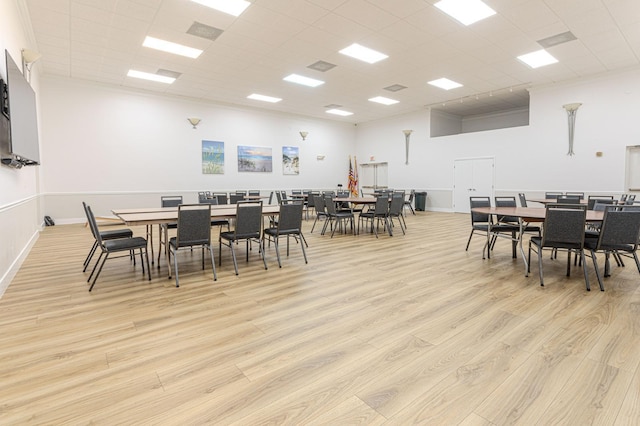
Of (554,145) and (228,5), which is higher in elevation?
(228,5)


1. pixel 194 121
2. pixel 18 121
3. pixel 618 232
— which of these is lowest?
pixel 618 232

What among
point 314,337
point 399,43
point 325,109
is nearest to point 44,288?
point 314,337

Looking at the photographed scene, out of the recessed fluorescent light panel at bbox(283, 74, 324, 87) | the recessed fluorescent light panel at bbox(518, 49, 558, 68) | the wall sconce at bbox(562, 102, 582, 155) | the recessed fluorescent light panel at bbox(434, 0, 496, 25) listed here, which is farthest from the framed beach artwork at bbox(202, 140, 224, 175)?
the wall sconce at bbox(562, 102, 582, 155)

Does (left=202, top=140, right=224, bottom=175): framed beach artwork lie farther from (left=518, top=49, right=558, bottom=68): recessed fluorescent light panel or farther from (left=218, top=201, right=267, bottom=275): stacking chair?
(left=518, top=49, right=558, bottom=68): recessed fluorescent light panel

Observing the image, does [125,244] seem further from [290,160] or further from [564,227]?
[290,160]

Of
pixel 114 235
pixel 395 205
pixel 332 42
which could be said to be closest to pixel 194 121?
pixel 332 42

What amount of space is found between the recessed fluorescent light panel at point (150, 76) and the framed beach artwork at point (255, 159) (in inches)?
127

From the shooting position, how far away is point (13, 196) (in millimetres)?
4391

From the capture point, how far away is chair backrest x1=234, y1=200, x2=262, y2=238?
3.98 metres

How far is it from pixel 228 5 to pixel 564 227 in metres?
5.29

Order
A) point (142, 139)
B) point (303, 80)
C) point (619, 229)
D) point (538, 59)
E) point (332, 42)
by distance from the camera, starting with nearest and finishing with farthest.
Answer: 1. point (619, 229)
2. point (332, 42)
3. point (538, 59)
4. point (303, 80)
5. point (142, 139)

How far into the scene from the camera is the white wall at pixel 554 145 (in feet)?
26.5

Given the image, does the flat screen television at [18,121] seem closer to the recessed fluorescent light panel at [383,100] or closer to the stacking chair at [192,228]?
the stacking chair at [192,228]

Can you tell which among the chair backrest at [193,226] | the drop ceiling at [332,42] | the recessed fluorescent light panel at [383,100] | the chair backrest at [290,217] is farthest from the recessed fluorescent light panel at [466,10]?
the recessed fluorescent light panel at [383,100]
